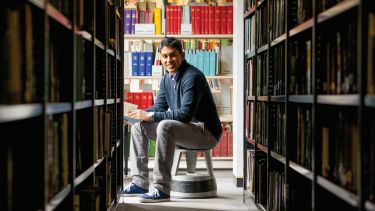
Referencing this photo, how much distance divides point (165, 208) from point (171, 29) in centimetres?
241

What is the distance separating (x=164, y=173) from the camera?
3.61 m

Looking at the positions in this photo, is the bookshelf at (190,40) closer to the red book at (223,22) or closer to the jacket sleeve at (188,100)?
the red book at (223,22)

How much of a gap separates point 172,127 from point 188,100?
249 mm

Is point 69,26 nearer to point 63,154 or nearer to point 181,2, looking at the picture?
point 63,154

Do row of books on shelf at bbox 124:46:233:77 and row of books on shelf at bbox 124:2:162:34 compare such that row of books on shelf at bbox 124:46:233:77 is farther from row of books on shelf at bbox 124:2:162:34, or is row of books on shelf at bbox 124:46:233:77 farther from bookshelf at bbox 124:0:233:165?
row of books on shelf at bbox 124:2:162:34

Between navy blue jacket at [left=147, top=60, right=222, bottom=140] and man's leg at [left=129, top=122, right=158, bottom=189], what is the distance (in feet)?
0.45

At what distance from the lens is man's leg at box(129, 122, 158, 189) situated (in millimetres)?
3854

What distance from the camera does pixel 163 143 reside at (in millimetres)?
3611

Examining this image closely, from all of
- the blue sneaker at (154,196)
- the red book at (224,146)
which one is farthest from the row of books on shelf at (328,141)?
the red book at (224,146)

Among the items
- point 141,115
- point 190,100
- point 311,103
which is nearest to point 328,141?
point 311,103

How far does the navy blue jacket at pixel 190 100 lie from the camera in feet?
12.3

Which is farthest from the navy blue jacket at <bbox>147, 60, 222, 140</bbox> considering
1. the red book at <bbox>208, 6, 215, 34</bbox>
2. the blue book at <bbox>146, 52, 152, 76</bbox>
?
the red book at <bbox>208, 6, 215, 34</bbox>

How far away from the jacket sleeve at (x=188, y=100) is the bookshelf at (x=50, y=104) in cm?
91

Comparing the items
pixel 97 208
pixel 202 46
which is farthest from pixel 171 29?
pixel 97 208
